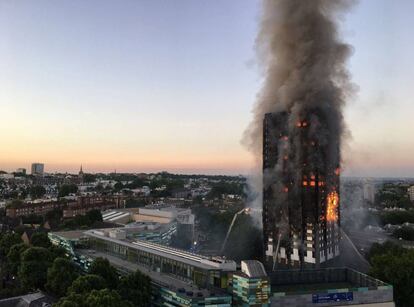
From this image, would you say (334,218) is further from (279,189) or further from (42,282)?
(42,282)

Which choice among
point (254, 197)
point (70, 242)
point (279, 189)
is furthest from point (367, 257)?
point (70, 242)

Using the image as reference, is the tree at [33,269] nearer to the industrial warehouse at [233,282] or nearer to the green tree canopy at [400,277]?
the industrial warehouse at [233,282]

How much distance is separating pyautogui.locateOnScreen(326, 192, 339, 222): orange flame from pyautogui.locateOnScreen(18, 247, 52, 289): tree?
2862cm

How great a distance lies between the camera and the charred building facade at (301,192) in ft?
154

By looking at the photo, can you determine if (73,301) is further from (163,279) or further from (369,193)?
(369,193)

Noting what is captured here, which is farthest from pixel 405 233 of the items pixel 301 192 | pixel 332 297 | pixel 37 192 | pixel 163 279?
pixel 37 192

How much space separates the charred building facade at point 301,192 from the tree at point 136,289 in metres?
21.4

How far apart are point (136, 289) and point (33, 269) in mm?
13168

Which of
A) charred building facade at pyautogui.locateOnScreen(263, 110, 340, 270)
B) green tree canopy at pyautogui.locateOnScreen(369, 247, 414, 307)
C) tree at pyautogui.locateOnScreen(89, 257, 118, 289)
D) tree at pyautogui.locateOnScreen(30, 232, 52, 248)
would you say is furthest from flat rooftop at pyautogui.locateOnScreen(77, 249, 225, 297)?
charred building facade at pyautogui.locateOnScreen(263, 110, 340, 270)

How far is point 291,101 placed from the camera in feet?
162

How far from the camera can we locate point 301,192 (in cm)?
4750

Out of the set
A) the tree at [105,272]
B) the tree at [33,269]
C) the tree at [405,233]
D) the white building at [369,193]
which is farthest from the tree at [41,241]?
the white building at [369,193]

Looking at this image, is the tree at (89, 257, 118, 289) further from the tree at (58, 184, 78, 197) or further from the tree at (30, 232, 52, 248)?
the tree at (58, 184, 78, 197)

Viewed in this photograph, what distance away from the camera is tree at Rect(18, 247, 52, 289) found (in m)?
38.0
